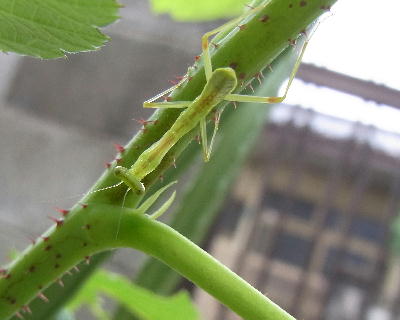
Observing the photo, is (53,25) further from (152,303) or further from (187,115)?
(152,303)

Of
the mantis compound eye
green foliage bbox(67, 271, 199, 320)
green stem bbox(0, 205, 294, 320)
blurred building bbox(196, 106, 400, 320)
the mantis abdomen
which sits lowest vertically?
green stem bbox(0, 205, 294, 320)

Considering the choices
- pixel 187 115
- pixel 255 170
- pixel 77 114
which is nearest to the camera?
pixel 187 115

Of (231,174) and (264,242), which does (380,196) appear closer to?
(264,242)

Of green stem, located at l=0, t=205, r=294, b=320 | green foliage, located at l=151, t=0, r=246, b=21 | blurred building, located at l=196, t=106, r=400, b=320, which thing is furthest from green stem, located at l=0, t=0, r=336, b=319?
blurred building, located at l=196, t=106, r=400, b=320

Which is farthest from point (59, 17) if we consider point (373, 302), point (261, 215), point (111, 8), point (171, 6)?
point (373, 302)

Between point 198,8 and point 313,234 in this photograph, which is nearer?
point 198,8

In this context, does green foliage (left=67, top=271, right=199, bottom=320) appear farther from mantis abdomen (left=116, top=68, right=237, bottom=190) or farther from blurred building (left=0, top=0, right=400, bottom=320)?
blurred building (left=0, top=0, right=400, bottom=320)

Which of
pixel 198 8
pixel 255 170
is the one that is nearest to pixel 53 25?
pixel 198 8
